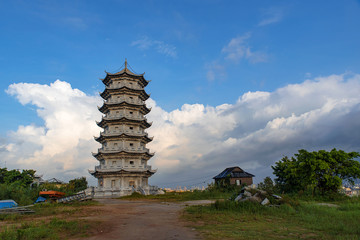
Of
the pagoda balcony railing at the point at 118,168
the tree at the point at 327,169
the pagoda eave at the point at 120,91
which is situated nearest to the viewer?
the tree at the point at 327,169

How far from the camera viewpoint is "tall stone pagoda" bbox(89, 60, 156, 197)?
37250mm

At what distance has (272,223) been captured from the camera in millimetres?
10102

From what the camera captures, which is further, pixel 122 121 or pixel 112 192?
pixel 122 121

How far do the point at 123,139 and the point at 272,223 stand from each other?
103ft

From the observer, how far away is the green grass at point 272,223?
7.86 metres

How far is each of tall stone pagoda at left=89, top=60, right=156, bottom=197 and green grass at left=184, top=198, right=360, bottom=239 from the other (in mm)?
24760

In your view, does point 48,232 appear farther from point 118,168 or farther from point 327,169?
point 118,168

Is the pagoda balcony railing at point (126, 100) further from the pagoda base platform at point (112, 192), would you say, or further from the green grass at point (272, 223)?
the green grass at point (272, 223)

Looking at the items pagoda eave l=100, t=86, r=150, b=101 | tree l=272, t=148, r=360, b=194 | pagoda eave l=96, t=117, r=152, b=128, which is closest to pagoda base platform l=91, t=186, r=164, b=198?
pagoda eave l=96, t=117, r=152, b=128

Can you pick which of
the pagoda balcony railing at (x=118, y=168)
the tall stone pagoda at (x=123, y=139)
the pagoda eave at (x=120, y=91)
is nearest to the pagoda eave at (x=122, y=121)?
the tall stone pagoda at (x=123, y=139)

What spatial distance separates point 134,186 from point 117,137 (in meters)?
7.94

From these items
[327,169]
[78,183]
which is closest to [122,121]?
[78,183]

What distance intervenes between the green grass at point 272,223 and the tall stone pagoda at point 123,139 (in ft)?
81.2

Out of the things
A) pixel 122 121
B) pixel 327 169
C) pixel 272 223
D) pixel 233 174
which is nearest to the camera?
pixel 272 223
